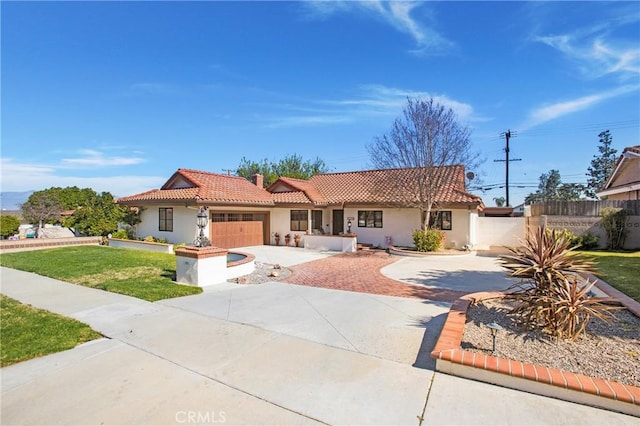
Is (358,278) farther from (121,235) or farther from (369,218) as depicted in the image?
A: (121,235)

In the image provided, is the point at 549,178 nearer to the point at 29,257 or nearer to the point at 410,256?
the point at 410,256

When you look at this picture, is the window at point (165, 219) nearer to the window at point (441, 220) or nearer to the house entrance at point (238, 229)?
the house entrance at point (238, 229)

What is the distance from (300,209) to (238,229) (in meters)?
4.36

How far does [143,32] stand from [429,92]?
584 inches

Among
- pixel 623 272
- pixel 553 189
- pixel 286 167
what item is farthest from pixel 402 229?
pixel 553 189

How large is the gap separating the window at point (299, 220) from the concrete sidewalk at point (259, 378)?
587 inches

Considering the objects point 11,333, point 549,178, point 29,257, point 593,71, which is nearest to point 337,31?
point 593,71

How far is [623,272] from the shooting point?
34.4 ft

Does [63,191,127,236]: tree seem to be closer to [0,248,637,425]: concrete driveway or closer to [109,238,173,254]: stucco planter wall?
[109,238,173,254]: stucco planter wall

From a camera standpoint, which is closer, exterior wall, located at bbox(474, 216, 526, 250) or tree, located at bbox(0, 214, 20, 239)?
exterior wall, located at bbox(474, 216, 526, 250)

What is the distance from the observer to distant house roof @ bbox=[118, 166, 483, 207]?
1873cm

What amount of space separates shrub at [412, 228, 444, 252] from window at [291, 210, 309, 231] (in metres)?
7.66

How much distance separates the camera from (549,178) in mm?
57469

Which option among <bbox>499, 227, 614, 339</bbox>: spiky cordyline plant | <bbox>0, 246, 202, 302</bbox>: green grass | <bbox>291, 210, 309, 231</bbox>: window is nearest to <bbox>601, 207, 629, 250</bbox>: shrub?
<bbox>499, 227, 614, 339</bbox>: spiky cordyline plant
